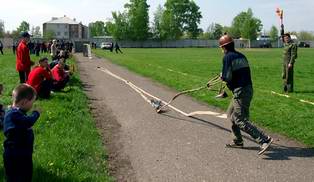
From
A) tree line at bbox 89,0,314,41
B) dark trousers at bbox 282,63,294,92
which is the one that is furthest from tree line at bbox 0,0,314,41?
dark trousers at bbox 282,63,294,92

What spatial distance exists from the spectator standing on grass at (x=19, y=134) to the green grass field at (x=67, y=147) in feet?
3.18

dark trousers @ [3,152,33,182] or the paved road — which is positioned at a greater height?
dark trousers @ [3,152,33,182]

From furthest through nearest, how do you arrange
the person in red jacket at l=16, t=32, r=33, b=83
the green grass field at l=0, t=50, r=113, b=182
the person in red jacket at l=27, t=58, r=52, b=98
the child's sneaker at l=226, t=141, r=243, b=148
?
the person in red jacket at l=16, t=32, r=33, b=83, the person in red jacket at l=27, t=58, r=52, b=98, the child's sneaker at l=226, t=141, r=243, b=148, the green grass field at l=0, t=50, r=113, b=182

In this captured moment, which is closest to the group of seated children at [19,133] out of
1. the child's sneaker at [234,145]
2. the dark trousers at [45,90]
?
the child's sneaker at [234,145]

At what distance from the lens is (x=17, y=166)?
227 inches

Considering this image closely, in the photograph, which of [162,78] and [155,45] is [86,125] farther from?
[155,45]

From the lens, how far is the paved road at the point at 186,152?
7348 mm

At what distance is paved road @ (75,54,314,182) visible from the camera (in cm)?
735

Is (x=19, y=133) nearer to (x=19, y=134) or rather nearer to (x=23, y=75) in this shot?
(x=19, y=134)

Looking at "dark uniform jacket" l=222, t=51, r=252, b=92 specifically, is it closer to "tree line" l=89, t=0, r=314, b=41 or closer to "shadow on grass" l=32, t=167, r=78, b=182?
"shadow on grass" l=32, t=167, r=78, b=182

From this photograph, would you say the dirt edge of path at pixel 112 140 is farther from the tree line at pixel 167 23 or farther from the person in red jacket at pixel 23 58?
the tree line at pixel 167 23

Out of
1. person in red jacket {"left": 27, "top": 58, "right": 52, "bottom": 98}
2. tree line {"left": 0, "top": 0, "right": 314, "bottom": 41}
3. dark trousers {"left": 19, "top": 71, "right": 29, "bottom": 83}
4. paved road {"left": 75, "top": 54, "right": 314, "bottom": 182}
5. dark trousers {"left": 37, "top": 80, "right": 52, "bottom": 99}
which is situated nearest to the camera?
paved road {"left": 75, "top": 54, "right": 314, "bottom": 182}

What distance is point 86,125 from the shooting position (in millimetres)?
10930

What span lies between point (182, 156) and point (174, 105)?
6136 millimetres
